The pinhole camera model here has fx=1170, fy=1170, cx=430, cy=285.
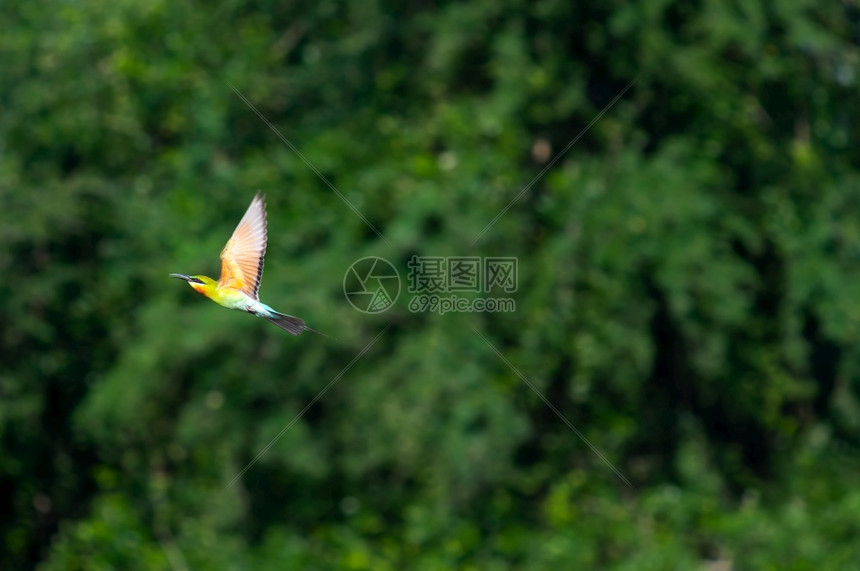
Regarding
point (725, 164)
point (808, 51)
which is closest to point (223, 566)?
point (725, 164)

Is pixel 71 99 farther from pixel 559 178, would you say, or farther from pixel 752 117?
pixel 752 117

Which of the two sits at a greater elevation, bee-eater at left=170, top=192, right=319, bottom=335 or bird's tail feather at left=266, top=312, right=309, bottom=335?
bird's tail feather at left=266, top=312, right=309, bottom=335

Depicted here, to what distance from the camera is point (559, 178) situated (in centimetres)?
658

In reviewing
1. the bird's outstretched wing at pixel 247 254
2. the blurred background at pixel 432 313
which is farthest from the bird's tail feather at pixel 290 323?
the blurred background at pixel 432 313

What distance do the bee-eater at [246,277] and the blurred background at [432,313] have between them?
406cm

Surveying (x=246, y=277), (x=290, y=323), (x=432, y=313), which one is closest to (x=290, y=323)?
(x=290, y=323)

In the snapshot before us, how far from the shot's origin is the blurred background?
6.38 metres

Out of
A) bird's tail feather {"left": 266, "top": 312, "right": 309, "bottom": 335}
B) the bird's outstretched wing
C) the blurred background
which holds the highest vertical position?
bird's tail feather {"left": 266, "top": 312, "right": 309, "bottom": 335}

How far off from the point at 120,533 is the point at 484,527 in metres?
2.06

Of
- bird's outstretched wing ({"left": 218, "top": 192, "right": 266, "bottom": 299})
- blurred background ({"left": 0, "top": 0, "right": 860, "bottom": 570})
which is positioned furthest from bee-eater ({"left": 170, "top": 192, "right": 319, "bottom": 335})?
blurred background ({"left": 0, "top": 0, "right": 860, "bottom": 570})

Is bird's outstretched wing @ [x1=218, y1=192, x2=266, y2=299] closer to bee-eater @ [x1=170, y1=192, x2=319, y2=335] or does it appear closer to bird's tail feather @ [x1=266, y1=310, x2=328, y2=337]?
bee-eater @ [x1=170, y1=192, x2=319, y2=335]

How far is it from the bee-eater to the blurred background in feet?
13.3

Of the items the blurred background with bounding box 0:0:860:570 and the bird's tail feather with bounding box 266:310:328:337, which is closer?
the bird's tail feather with bounding box 266:310:328:337

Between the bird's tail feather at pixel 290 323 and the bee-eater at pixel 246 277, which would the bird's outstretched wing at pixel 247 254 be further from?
the bird's tail feather at pixel 290 323
